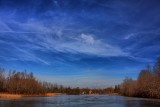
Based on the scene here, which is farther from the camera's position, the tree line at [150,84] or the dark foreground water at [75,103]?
the tree line at [150,84]

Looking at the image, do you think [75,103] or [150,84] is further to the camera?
[150,84]

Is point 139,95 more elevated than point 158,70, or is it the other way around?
point 158,70

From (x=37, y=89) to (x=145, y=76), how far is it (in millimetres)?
71882

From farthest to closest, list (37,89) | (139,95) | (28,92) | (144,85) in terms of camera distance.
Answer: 1. (37,89)
2. (28,92)
3. (139,95)
4. (144,85)

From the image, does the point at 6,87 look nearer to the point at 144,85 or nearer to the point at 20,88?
the point at 20,88

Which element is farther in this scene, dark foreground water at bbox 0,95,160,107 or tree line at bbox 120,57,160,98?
tree line at bbox 120,57,160,98

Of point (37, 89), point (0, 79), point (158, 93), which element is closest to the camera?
point (158, 93)

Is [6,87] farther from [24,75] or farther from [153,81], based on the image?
[153,81]

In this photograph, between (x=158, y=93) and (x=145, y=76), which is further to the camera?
(x=145, y=76)

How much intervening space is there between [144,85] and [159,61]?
50.5 ft

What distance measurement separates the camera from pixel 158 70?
110 m

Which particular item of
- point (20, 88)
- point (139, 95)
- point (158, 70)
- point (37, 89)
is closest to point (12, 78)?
point (20, 88)

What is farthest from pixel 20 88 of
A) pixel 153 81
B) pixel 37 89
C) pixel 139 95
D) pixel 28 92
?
pixel 153 81

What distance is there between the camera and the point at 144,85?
117 meters
